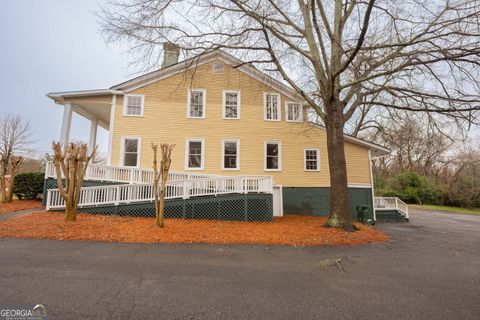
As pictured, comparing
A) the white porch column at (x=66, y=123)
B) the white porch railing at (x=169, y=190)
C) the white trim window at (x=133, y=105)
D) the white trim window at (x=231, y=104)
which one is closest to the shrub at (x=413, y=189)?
the white trim window at (x=231, y=104)

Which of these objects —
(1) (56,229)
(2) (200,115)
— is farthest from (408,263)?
(2) (200,115)

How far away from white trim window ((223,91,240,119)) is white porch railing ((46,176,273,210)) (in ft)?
16.5

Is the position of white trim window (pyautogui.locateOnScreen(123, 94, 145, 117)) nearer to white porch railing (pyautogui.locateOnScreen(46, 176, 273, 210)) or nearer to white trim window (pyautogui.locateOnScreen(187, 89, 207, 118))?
white trim window (pyautogui.locateOnScreen(187, 89, 207, 118))

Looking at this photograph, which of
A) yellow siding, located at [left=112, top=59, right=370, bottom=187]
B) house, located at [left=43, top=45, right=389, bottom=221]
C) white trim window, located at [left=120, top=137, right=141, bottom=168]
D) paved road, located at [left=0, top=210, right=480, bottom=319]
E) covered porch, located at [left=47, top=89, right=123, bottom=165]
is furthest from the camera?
yellow siding, located at [left=112, top=59, right=370, bottom=187]

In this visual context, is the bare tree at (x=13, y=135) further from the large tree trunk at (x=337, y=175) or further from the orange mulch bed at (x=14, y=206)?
the large tree trunk at (x=337, y=175)

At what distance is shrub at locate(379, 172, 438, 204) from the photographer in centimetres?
2730

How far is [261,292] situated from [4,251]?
5.71 m

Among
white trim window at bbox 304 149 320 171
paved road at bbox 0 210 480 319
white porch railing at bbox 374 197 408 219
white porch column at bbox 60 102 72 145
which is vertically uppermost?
white porch column at bbox 60 102 72 145

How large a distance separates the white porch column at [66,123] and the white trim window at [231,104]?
8.90 meters

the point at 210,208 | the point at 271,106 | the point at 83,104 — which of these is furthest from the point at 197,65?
the point at 210,208

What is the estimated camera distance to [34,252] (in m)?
4.76

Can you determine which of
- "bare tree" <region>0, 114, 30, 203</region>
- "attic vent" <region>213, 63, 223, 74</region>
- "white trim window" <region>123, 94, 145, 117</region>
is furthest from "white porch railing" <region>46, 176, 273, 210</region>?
"bare tree" <region>0, 114, 30, 203</region>

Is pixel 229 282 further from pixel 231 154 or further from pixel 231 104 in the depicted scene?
pixel 231 104

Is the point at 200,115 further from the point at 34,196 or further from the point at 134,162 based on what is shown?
the point at 34,196
